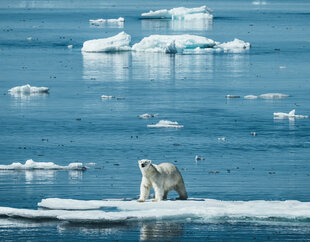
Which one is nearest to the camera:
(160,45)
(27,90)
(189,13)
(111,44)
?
(27,90)

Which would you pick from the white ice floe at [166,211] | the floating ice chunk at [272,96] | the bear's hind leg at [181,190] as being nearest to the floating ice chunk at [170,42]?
the floating ice chunk at [272,96]

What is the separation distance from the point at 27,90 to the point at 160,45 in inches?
927

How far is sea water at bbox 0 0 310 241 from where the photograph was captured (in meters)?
16.8

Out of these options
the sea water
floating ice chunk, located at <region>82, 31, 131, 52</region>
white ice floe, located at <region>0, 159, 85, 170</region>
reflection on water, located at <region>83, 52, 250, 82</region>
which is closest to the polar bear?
the sea water

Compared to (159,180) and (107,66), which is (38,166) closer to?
(159,180)

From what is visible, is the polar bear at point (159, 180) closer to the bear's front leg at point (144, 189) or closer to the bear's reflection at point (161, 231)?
the bear's front leg at point (144, 189)

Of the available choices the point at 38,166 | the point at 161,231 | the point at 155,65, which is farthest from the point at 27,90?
the point at 161,231

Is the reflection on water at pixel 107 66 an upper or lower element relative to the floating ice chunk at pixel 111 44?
lower

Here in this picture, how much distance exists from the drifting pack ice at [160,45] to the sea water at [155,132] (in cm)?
75

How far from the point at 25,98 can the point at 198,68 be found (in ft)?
51.1

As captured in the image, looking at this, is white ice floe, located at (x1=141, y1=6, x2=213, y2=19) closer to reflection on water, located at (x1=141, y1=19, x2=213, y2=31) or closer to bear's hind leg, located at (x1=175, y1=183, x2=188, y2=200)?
reflection on water, located at (x1=141, y1=19, x2=213, y2=31)

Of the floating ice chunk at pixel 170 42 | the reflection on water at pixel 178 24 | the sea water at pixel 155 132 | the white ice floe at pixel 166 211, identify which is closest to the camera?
the white ice floe at pixel 166 211

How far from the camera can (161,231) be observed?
16.3 meters

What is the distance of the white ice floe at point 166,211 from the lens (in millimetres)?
16672
